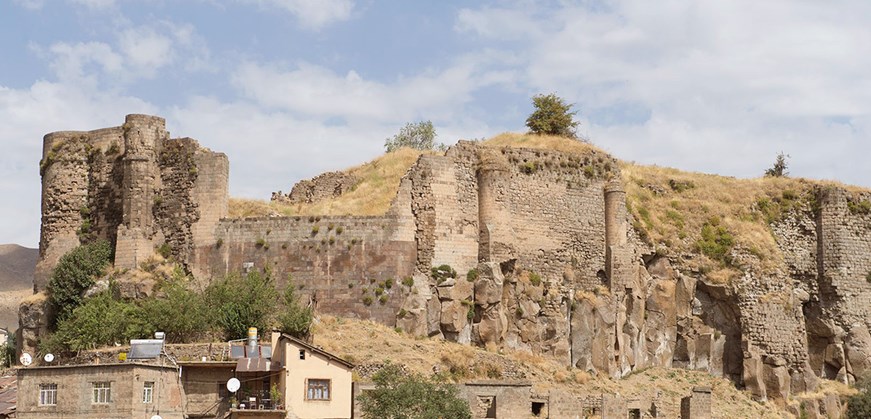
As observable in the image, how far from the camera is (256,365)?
40969 mm

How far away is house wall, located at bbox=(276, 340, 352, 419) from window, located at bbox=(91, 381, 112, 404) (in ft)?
16.7

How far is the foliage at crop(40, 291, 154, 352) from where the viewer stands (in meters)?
44.2

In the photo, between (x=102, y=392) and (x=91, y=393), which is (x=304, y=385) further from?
(x=91, y=393)

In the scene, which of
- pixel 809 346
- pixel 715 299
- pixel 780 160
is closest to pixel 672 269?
pixel 715 299

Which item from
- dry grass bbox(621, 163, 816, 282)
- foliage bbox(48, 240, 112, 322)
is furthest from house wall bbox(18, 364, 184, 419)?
dry grass bbox(621, 163, 816, 282)

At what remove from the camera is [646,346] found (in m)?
55.8

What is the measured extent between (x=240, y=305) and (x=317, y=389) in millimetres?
5495

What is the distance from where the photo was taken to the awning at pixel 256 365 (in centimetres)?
4078

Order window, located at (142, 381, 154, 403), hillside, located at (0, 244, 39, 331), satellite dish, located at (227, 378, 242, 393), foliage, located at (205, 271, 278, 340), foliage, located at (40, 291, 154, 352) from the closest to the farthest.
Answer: window, located at (142, 381, 154, 403), satellite dish, located at (227, 378, 242, 393), foliage, located at (40, 291, 154, 352), foliage, located at (205, 271, 278, 340), hillside, located at (0, 244, 39, 331)

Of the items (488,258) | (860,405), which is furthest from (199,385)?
(860,405)

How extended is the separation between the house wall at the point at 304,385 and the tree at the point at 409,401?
719 mm

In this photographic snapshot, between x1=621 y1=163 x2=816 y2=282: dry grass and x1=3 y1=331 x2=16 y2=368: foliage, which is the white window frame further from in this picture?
x1=621 y1=163 x2=816 y2=282: dry grass

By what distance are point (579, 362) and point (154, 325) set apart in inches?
661

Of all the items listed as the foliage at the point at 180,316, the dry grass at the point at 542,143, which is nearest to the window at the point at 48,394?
the foliage at the point at 180,316
